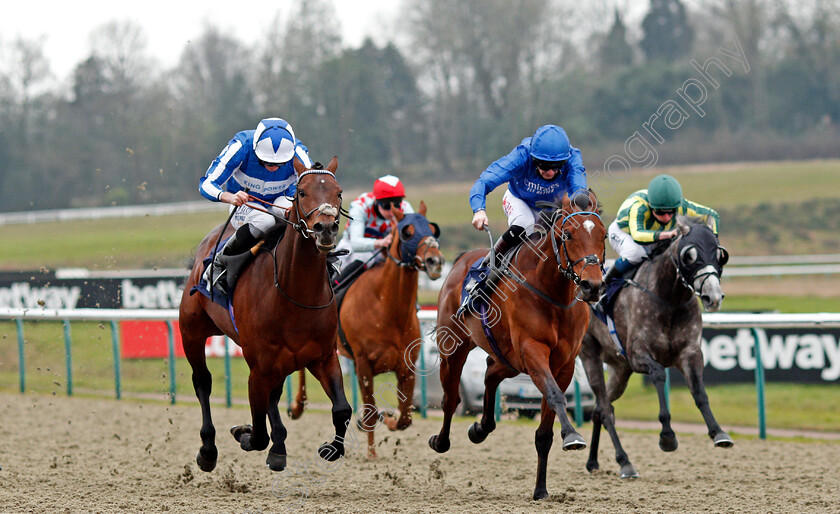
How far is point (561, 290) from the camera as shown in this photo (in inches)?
209

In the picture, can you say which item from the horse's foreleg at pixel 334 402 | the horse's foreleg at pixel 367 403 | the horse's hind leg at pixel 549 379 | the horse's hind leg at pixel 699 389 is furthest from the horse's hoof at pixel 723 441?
the horse's foreleg at pixel 367 403

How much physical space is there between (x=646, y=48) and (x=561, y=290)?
38.1 metres

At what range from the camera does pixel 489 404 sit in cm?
619

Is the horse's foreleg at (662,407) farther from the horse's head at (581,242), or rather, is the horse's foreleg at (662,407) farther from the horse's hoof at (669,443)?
the horse's head at (581,242)

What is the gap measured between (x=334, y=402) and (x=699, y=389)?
2345 millimetres

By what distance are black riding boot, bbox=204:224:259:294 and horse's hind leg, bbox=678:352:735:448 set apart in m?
2.84

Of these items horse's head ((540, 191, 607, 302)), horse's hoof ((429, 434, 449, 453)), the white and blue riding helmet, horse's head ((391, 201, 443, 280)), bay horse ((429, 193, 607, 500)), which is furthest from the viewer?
horse's head ((391, 201, 443, 280))

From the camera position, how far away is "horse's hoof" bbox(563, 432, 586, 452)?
4.71m

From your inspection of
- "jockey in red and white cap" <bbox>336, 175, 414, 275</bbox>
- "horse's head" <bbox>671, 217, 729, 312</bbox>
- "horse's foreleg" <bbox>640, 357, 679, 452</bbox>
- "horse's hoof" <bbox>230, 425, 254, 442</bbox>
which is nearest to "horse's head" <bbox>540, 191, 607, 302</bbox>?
"horse's head" <bbox>671, 217, 729, 312</bbox>

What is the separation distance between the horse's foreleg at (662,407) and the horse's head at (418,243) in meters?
1.55

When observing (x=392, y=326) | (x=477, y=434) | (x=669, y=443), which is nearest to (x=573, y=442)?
(x=477, y=434)

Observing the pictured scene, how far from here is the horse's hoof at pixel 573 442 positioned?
4707 millimetres

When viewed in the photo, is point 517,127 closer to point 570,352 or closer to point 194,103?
point 194,103

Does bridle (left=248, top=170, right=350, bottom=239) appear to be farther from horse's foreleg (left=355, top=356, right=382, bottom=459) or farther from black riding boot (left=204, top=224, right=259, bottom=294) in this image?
horse's foreleg (left=355, top=356, right=382, bottom=459)
